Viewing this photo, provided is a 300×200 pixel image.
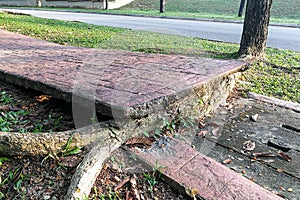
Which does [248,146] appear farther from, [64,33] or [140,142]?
[64,33]

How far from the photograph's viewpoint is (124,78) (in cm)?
207

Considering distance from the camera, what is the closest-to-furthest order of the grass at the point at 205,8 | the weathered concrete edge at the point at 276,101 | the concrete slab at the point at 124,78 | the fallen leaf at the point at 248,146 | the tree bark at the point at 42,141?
the tree bark at the point at 42,141, the concrete slab at the point at 124,78, the fallen leaf at the point at 248,146, the weathered concrete edge at the point at 276,101, the grass at the point at 205,8

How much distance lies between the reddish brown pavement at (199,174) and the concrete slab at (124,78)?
0.80 feet

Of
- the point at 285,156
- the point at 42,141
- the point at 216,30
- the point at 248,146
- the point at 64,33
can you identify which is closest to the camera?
the point at 42,141

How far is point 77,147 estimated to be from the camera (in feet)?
4.79

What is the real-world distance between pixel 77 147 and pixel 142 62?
1380mm

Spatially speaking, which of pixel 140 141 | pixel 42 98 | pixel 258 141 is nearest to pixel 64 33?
pixel 42 98

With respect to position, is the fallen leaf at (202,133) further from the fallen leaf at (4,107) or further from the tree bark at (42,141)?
the fallen leaf at (4,107)

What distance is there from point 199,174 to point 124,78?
970 millimetres

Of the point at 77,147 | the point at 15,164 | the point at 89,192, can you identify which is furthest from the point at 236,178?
the point at 15,164

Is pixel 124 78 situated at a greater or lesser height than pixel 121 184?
greater

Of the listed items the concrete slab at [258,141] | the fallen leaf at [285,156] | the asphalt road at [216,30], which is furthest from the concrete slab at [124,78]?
the asphalt road at [216,30]

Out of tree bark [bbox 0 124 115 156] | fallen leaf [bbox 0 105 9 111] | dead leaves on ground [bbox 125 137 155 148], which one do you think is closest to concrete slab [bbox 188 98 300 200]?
dead leaves on ground [bbox 125 137 155 148]

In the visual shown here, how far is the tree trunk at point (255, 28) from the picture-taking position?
162 inches
